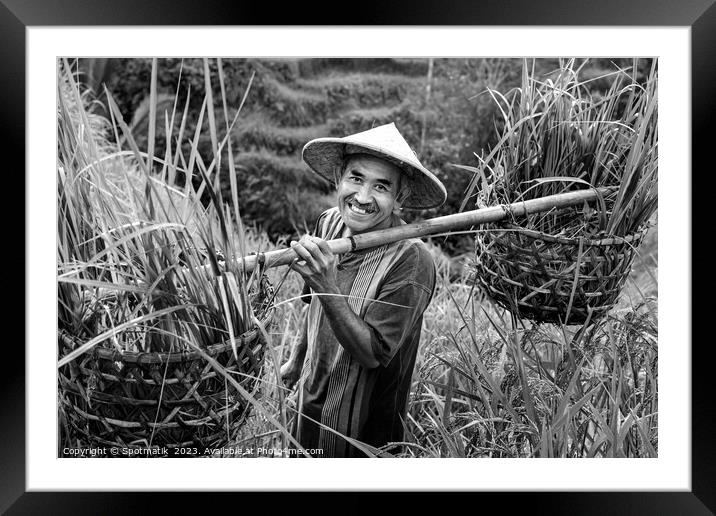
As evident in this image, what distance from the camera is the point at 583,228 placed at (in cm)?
198

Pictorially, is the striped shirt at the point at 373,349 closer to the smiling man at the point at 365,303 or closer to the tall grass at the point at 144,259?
the smiling man at the point at 365,303

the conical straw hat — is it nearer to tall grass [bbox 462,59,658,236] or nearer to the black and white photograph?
the black and white photograph

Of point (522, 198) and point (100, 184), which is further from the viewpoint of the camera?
point (522, 198)

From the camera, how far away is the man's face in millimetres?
1752

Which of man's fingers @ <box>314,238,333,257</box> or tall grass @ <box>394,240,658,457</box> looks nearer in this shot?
man's fingers @ <box>314,238,333,257</box>

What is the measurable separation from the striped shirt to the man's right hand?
0.06 meters

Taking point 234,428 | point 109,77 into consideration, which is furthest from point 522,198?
point 109,77

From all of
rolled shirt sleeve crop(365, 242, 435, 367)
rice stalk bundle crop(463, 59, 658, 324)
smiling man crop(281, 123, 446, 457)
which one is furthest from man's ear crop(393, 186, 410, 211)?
rice stalk bundle crop(463, 59, 658, 324)

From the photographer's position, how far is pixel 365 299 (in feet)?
5.81

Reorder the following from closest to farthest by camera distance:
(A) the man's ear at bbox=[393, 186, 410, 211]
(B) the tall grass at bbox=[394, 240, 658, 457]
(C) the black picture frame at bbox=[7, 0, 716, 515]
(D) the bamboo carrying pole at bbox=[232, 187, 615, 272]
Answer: (D) the bamboo carrying pole at bbox=[232, 187, 615, 272]
(C) the black picture frame at bbox=[7, 0, 716, 515]
(A) the man's ear at bbox=[393, 186, 410, 211]
(B) the tall grass at bbox=[394, 240, 658, 457]

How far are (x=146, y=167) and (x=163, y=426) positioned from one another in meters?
0.60

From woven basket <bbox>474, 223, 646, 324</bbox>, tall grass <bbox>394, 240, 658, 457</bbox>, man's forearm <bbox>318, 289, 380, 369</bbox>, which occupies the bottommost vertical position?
tall grass <bbox>394, 240, 658, 457</bbox>

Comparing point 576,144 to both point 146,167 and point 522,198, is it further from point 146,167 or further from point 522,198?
point 146,167
